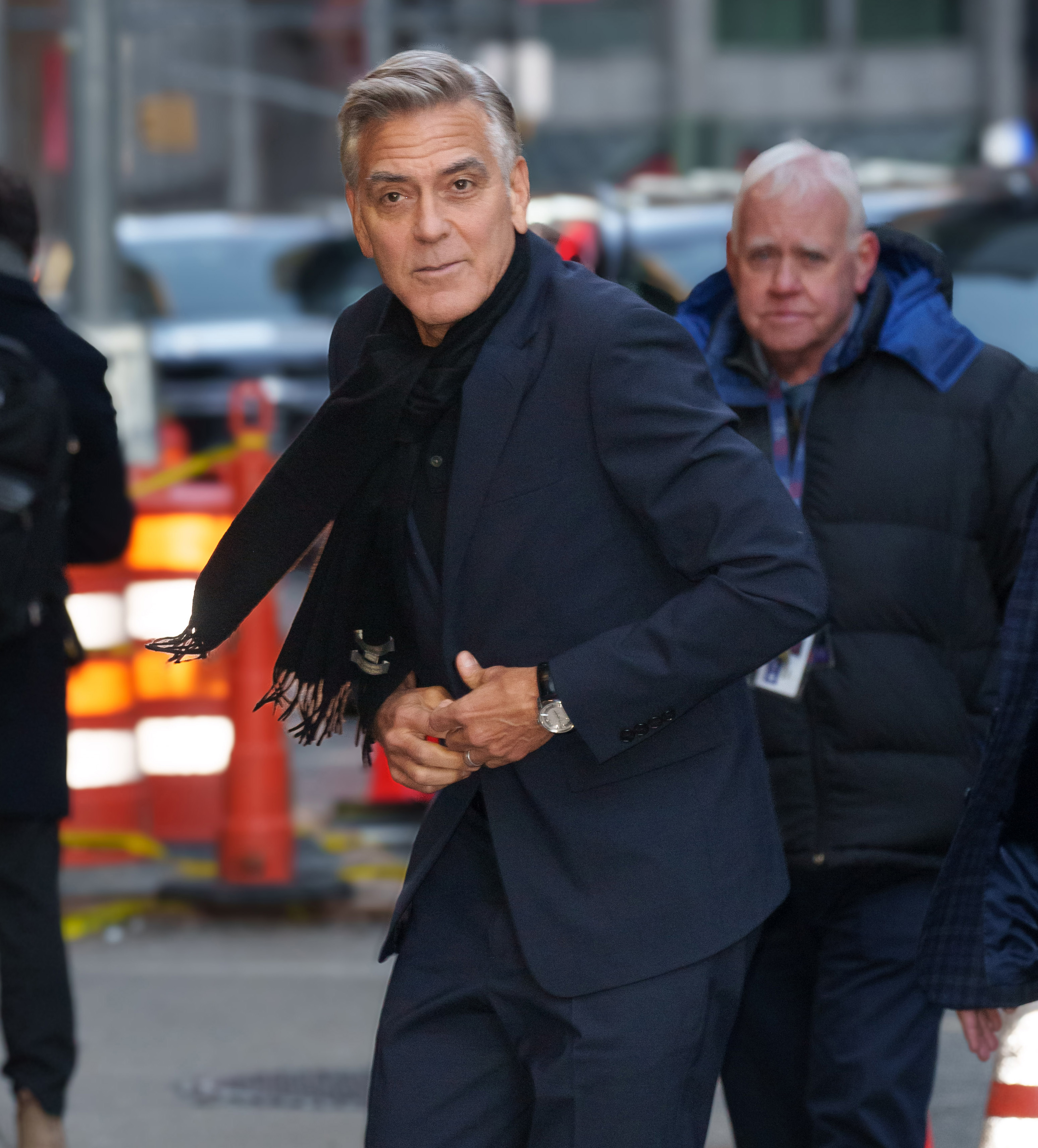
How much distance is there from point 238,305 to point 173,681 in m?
11.4

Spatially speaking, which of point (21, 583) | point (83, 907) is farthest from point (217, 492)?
point (21, 583)

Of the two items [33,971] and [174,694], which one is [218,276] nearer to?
[174,694]

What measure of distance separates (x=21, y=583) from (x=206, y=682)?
3.29 metres

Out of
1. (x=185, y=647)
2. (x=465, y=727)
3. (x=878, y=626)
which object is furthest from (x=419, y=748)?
(x=878, y=626)

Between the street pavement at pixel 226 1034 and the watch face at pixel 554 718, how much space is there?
2372 millimetres

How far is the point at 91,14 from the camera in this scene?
9719 millimetres

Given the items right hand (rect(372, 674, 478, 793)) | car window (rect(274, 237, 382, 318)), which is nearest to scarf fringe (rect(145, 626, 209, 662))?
right hand (rect(372, 674, 478, 793))

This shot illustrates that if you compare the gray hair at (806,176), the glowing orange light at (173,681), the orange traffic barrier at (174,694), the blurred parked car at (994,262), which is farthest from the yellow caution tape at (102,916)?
the gray hair at (806,176)

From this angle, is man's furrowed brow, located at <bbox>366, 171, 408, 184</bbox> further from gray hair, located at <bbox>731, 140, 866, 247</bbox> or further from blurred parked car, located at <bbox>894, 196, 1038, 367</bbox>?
blurred parked car, located at <bbox>894, 196, 1038, 367</bbox>

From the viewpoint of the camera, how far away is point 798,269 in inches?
140

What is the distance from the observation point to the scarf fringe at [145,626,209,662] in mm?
2746

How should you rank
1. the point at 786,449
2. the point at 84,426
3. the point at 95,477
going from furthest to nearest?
the point at 95,477
the point at 84,426
the point at 786,449

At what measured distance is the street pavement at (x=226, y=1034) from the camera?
484 cm

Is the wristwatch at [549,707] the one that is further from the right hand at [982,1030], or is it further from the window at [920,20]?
the window at [920,20]
